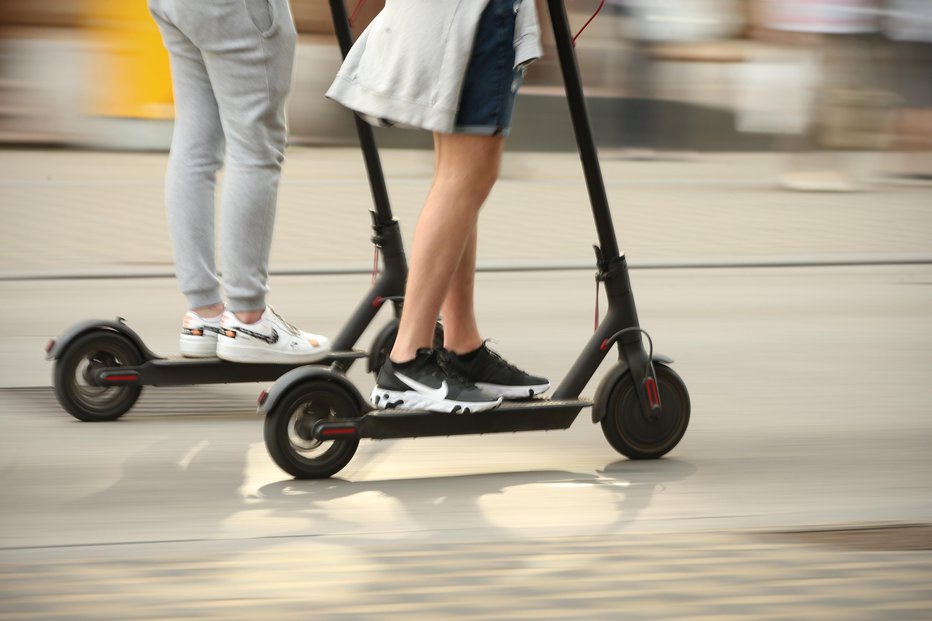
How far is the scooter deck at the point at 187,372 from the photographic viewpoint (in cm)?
448

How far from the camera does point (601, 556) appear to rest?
3.31 metres

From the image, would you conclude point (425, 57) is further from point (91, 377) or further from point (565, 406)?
point (91, 377)

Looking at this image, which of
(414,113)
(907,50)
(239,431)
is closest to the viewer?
(414,113)

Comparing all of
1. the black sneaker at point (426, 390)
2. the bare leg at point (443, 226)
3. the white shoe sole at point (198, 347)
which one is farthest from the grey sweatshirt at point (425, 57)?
the white shoe sole at point (198, 347)

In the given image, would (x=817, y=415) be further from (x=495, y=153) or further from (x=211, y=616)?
(x=211, y=616)

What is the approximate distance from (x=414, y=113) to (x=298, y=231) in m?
5.03

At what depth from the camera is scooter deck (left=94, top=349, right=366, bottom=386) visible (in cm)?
448

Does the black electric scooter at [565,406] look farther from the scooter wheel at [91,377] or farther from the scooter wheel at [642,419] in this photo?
the scooter wheel at [91,377]

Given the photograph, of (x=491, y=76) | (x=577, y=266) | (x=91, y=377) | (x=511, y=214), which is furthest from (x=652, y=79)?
(x=491, y=76)

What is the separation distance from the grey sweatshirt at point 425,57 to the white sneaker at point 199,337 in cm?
104

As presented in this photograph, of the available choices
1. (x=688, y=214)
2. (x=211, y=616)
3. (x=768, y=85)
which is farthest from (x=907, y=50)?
(x=211, y=616)

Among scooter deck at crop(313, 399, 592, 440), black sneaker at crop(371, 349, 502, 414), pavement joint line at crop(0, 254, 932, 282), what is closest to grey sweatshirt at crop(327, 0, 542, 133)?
black sneaker at crop(371, 349, 502, 414)

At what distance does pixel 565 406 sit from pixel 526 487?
0.79 feet

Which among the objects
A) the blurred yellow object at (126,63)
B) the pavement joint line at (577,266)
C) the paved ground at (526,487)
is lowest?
the paved ground at (526,487)
